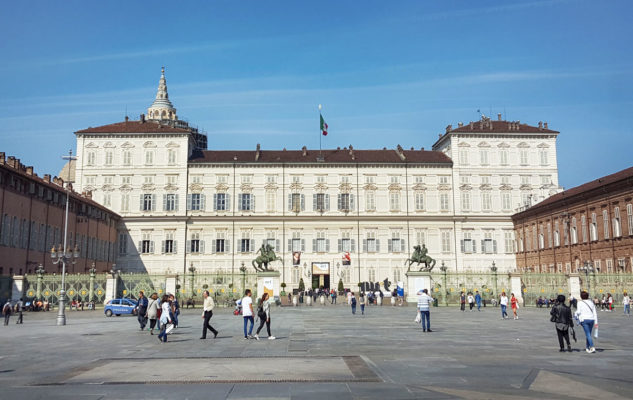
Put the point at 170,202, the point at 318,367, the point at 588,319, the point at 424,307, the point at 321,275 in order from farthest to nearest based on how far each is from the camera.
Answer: the point at 170,202 → the point at 321,275 → the point at 424,307 → the point at 588,319 → the point at 318,367

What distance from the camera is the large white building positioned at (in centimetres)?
6241

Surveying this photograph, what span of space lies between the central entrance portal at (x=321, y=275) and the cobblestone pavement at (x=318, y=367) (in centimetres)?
4305

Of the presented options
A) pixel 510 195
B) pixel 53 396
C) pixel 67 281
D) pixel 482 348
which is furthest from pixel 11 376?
pixel 510 195

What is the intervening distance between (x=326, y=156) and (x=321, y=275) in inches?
546

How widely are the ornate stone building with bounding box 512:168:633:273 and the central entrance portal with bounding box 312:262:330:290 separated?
21.0 meters

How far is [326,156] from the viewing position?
66.4 metres

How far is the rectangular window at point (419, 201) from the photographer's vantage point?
63556 mm

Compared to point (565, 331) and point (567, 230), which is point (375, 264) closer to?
point (567, 230)

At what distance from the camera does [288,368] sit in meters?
11.3

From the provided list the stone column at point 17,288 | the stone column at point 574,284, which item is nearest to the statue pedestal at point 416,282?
the stone column at point 574,284

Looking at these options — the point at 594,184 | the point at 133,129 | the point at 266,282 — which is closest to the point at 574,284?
the point at 594,184

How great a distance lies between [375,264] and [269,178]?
15.0 meters

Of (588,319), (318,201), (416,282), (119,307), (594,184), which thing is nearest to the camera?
(588,319)

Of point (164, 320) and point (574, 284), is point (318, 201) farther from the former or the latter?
point (164, 320)
